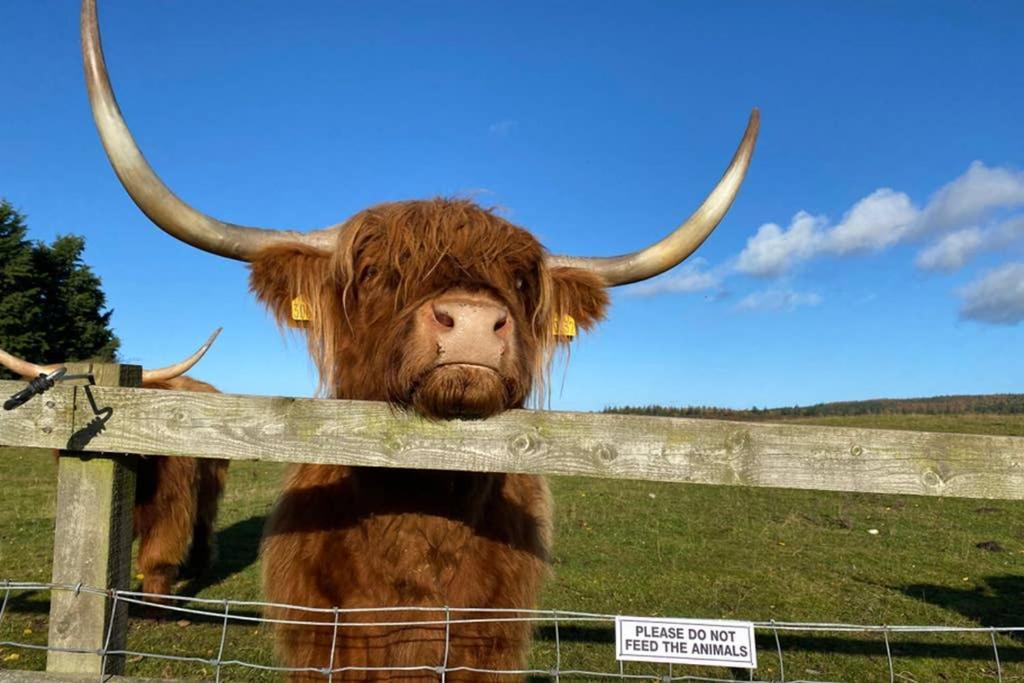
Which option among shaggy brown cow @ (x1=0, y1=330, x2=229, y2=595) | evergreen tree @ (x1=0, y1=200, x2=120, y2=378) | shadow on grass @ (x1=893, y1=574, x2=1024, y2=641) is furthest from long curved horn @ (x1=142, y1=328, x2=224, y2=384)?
evergreen tree @ (x1=0, y1=200, x2=120, y2=378)

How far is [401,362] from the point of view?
2080 mm

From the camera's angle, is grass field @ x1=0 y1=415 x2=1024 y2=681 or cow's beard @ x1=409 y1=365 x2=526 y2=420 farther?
grass field @ x1=0 y1=415 x2=1024 y2=681

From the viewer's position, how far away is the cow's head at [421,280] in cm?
201

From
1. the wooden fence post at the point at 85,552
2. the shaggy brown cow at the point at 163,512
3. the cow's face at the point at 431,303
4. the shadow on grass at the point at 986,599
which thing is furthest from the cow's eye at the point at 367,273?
the shadow on grass at the point at 986,599

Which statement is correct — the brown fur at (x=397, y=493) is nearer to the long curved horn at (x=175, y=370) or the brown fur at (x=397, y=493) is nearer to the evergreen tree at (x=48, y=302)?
the long curved horn at (x=175, y=370)

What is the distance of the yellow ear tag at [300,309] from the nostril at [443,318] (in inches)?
36.1

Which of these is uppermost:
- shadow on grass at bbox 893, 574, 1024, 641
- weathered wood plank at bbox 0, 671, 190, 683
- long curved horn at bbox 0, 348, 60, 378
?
long curved horn at bbox 0, 348, 60, 378

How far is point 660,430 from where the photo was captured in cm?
195

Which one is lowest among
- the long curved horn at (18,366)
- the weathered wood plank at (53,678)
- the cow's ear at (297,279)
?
the weathered wood plank at (53,678)

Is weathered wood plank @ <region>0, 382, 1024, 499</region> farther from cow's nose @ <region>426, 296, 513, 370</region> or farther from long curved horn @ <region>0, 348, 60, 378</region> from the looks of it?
long curved horn @ <region>0, 348, 60, 378</region>

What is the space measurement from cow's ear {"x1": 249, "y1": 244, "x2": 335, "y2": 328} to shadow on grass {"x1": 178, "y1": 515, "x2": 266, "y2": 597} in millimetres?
5512

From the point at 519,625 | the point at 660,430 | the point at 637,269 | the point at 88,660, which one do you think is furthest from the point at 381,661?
the point at 637,269

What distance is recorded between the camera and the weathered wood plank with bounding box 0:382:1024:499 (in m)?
1.92

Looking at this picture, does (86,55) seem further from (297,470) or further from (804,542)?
(804,542)
